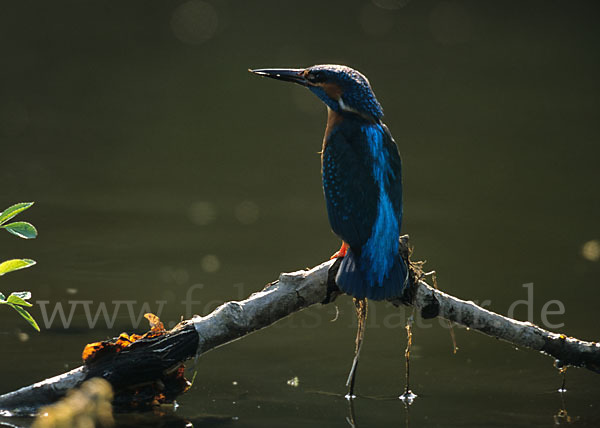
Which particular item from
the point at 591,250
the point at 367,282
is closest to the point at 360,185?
the point at 367,282

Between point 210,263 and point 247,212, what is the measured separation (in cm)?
113

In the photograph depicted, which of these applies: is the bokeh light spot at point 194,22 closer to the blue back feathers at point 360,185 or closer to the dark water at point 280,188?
the dark water at point 280,188

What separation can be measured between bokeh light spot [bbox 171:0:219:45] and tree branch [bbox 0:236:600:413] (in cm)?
926

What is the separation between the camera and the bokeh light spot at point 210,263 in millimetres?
5344

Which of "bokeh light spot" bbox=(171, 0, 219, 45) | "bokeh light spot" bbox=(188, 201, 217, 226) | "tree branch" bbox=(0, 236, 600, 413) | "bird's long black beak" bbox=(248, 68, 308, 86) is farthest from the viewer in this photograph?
"bokeh light spot" bbox=(171, 0, 219, 45)

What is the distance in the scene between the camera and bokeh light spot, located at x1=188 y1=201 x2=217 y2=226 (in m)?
6.34

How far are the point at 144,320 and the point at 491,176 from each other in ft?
12.9

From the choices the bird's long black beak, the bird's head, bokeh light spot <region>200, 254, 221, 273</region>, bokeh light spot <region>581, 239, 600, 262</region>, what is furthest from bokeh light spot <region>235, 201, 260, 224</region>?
the bird's head

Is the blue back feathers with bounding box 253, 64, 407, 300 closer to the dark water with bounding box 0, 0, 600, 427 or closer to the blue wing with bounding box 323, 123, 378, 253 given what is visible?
the blue wing with bounding box 323, 123, 378, 253

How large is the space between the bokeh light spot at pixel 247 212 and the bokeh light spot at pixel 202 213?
154 millimetres

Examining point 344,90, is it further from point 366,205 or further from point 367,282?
point 367,282

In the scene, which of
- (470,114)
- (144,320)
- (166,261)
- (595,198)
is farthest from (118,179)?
(470,114)

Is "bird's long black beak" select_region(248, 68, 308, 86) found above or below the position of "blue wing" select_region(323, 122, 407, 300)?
above

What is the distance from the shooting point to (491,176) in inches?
305
